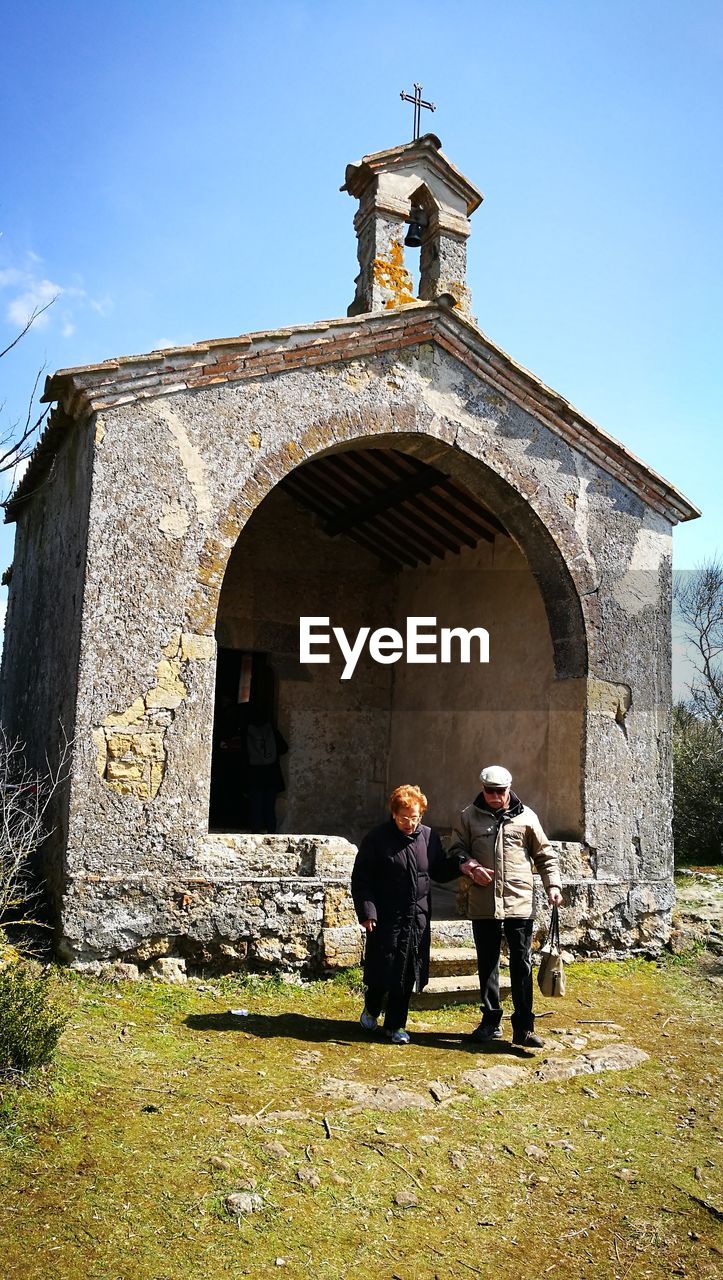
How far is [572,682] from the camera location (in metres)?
7.79

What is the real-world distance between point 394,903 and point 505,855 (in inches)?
27.5

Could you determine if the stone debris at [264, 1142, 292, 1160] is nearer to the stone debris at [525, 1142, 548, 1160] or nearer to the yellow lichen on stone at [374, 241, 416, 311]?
the stone debris at [525, 1142, 548, 1160]

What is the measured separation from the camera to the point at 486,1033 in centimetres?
556

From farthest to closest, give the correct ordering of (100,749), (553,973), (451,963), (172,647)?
1. (451,963)
2. (172,647)
3. (100,749)
4. (553,973)

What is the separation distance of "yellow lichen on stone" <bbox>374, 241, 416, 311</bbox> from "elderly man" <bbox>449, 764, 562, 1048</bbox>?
4.35 m

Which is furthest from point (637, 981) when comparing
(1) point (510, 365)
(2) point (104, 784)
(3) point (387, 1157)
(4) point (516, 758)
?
(1) point (510, 365)

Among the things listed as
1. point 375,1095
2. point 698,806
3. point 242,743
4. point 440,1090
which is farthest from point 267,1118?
point 698,806

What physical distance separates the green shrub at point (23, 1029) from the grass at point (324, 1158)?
0.41 feet

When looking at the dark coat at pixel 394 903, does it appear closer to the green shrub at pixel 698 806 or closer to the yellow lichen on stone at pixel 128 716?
the yellow lichen on stone at pixel 128 716

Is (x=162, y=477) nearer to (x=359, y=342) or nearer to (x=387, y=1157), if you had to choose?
(x=359, y=342)

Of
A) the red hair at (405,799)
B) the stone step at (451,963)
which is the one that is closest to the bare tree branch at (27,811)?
the red hair at (405,799)

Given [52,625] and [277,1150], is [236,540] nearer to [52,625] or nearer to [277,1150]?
[52,625]

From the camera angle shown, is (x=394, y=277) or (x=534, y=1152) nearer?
(x=534, y=1152)

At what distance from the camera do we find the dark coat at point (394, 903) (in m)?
5.37
